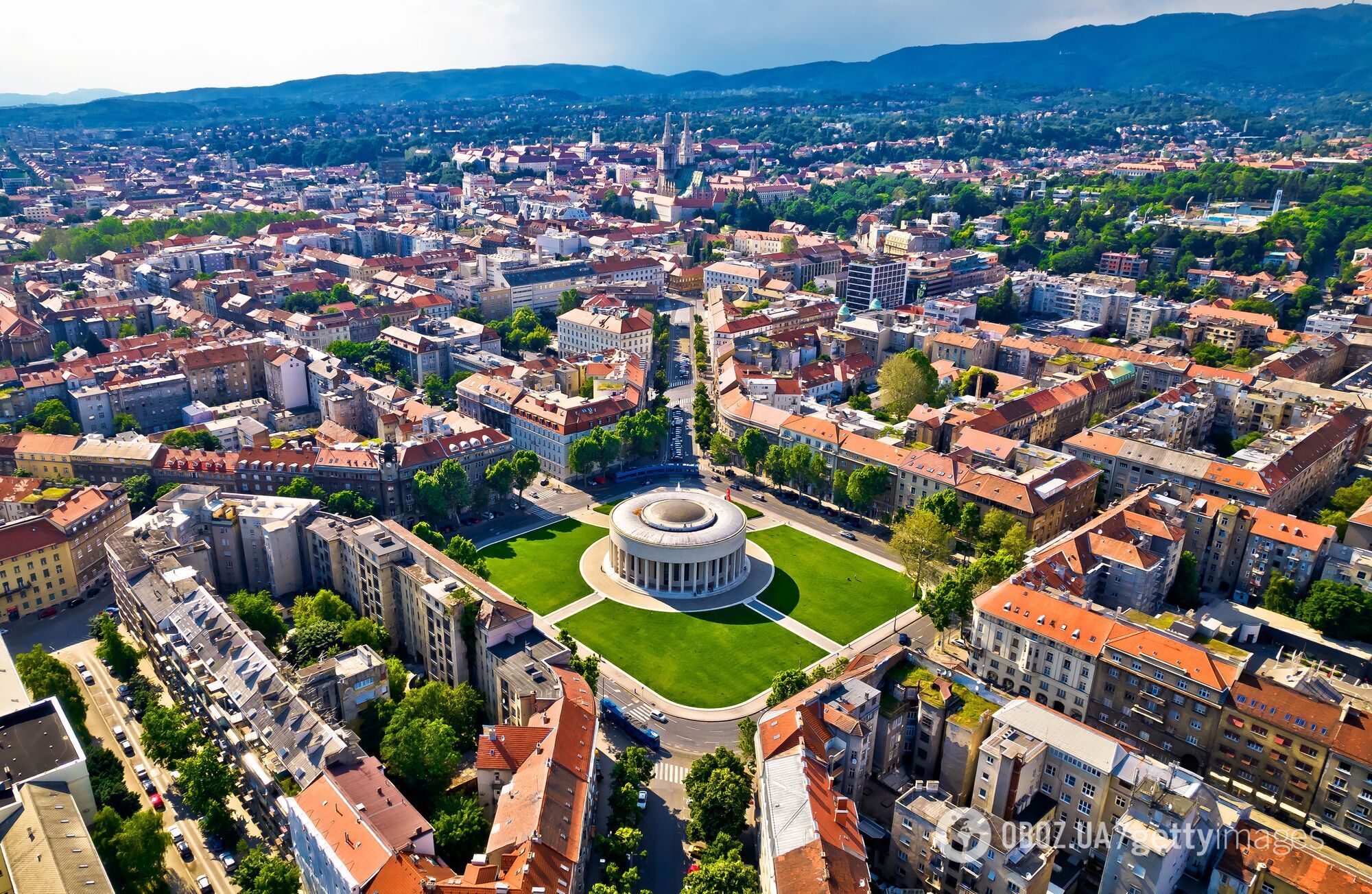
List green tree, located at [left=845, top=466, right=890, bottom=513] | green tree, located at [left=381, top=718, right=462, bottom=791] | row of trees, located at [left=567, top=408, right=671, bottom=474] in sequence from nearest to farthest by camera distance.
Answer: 1. green tree, located at [left=381, top=718, right=462, bottom=791]
2. green tree, located at [left=845, top=466, right=890, bottom=513]
3. row of trees, located at [left=567, top=408, right=671, bottom=474]

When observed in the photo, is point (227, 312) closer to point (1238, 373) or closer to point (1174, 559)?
point (1174, 559)

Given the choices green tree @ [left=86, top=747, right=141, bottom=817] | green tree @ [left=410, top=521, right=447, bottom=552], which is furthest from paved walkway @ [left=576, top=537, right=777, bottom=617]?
green tree @ [left=86, top=747, right=141, bottom=817]

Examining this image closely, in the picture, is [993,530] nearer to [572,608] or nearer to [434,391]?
[572,608]

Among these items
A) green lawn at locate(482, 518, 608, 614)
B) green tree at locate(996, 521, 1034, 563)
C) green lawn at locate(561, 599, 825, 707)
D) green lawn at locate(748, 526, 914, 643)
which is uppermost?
green tree at locate(996, 521, 1034, 563)

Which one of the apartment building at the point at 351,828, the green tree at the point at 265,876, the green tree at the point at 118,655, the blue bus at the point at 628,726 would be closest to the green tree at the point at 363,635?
the green tree at the point at 118,655

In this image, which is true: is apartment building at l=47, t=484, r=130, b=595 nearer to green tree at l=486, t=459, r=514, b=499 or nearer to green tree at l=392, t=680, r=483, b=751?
green tree at l=486, t=459, r=514, b=499

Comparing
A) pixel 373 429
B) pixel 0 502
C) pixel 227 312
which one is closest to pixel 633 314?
pixel 373 429
